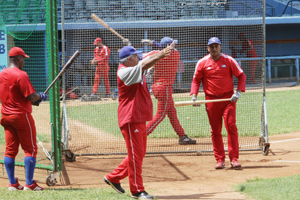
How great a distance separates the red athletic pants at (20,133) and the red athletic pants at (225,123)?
3244 millimetres

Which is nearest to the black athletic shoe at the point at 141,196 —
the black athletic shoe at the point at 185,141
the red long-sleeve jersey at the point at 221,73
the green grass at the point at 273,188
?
the green grass at the point at 273,188

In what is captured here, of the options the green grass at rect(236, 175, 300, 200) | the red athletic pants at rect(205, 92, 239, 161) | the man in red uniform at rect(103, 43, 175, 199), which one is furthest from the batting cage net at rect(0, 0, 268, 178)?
the green grass at rect(236, 175, 300, 200)

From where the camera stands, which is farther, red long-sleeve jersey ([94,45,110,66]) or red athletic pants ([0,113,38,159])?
red long-sleeve jersey ([94,45,110,66])

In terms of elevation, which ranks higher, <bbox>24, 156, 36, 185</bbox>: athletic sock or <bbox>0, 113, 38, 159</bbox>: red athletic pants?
<bbox>0, 113, 38, 159</bbox>: red athletic pants

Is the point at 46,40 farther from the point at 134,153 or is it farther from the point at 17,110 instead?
the point at 134,153

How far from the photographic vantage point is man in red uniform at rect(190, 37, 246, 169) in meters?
8.00

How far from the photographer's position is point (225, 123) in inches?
317

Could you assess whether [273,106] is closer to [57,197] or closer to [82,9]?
[82,9]

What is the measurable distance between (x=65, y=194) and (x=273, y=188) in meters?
2.74

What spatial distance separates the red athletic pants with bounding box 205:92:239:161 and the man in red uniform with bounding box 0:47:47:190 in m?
3.15

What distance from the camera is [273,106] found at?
15.6 m

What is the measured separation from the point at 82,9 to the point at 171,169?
6.37 m

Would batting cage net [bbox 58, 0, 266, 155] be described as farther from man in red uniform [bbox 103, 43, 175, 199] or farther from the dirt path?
man in red uniform [bbox 103, 43, 175, 199]

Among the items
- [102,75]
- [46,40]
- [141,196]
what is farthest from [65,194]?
[102,75]
